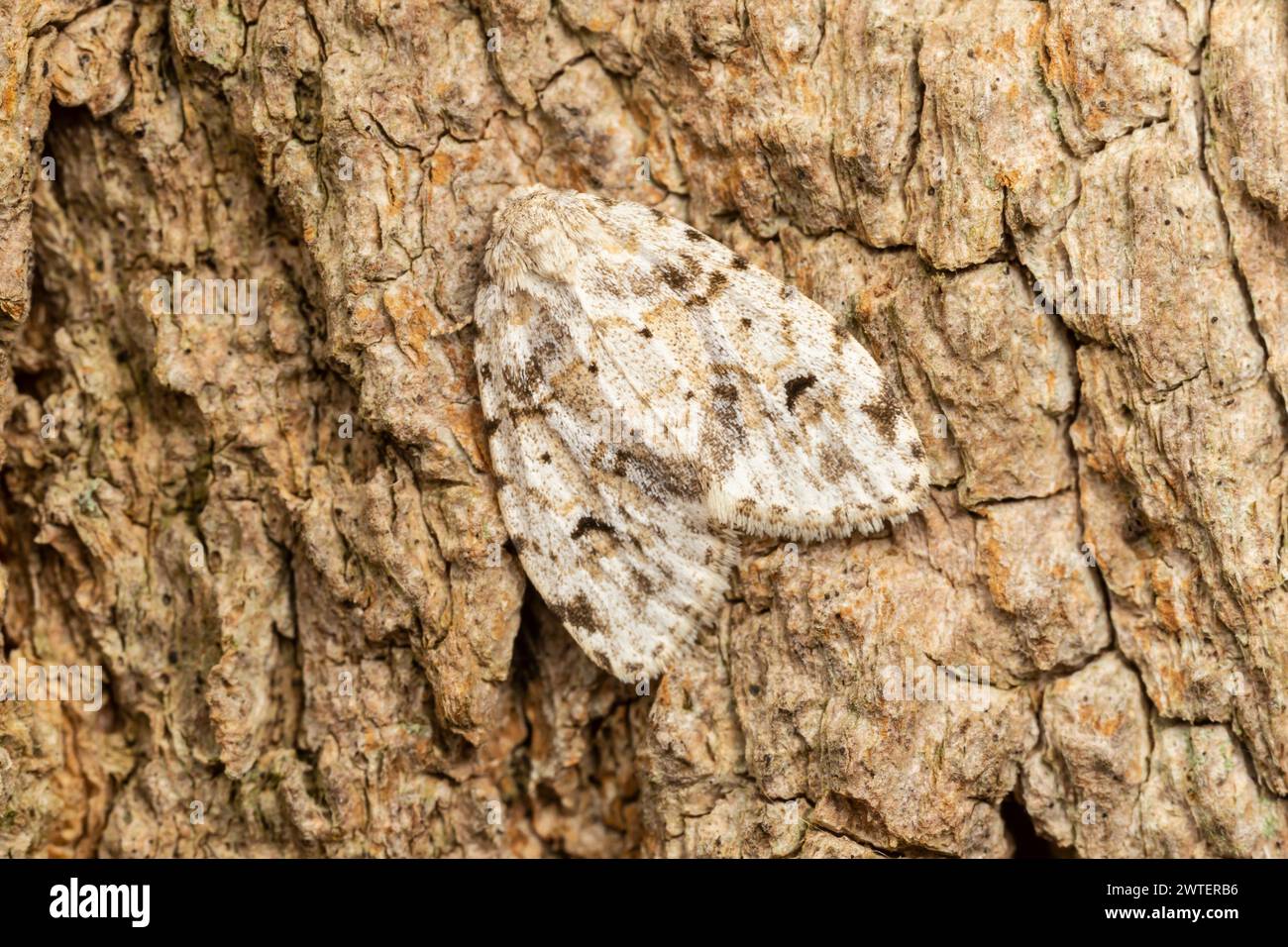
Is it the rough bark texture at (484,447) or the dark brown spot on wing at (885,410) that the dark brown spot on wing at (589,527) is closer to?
the rough bark texture at (484,447)

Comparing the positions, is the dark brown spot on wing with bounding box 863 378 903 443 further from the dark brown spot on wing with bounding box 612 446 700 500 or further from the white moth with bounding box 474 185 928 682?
the dark brown spot on wing with bounding box 612 446 700 500

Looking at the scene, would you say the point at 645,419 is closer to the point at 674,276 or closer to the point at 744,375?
the point at 744,375

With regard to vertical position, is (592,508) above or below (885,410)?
below

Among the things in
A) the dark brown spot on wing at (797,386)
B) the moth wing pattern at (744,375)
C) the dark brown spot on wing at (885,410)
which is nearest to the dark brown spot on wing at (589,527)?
the moth wing pattern at (744,375)

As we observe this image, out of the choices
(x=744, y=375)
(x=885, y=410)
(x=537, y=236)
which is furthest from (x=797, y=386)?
(x=537, y=236)

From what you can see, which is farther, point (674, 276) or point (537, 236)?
point (674, 276)

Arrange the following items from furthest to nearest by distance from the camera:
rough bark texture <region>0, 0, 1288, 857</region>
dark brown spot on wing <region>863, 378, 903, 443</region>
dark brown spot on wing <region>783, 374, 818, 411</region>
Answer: dark brown spot on wing <region>783, 374, 818, 411</region>
dark brown spot on wing <region>863, 378, 903, 443</region>
rough bark texture <region>0, 0, 1288, 857</region>

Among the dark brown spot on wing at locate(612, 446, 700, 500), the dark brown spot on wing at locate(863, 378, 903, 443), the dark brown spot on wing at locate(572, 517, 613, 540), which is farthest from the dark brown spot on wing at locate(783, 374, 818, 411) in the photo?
the dark brown spot on wing at locate(572, 517, 613, 540)

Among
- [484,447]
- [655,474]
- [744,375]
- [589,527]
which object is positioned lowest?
[589,527]
